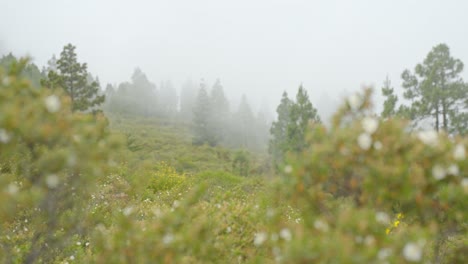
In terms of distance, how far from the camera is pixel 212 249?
2.90m

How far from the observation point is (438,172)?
2.39 m

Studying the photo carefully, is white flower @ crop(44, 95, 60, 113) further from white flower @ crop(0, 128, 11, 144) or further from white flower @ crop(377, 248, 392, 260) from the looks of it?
white flower @ crop(377, 248, 392, 260)

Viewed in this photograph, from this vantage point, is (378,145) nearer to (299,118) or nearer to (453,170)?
(453,170)

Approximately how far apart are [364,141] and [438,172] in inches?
21.6

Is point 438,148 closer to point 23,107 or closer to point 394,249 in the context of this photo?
point 394,249

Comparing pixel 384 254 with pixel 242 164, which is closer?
pixel 384 254

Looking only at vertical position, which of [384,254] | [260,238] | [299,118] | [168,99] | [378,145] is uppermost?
[168,99]

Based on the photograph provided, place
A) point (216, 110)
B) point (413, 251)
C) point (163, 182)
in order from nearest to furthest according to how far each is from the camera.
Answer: point (413, 251)
point (163, 182)
point (216, 110)

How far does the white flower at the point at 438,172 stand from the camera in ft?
7.85

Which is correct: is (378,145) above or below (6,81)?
below

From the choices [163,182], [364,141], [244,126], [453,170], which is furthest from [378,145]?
[244,126]

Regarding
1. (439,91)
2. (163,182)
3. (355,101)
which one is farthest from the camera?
(439,91)

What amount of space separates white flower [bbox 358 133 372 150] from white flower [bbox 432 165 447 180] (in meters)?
0.47

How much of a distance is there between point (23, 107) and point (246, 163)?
25377 mm
